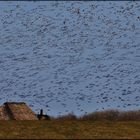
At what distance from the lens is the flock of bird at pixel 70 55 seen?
28828 mm

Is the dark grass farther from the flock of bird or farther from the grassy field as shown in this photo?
the flock of bird

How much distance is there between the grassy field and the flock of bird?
11.6 metres

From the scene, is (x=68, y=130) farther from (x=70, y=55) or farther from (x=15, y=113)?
(x=70, y=55)

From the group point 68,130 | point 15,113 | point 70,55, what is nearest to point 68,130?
point 68,130

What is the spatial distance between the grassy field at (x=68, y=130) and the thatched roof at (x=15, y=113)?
419cm

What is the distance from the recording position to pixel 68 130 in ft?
43.5

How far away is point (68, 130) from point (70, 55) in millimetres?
22404

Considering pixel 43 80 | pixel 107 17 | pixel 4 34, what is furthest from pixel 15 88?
pixel 107 17

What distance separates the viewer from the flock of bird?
2883 centimetres

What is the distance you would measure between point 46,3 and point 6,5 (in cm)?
385

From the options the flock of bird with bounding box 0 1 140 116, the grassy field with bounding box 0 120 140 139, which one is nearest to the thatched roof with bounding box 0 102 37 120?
the grassy field with bounding box 0 120 140 139

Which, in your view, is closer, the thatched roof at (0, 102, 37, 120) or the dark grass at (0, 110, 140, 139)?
the dark grass at (0, 110, 140, 139)

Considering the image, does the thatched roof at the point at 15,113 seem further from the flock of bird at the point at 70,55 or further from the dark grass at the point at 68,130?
the flock of bird at the point at 70,55

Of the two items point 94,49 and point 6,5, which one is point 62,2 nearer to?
point 6,5
